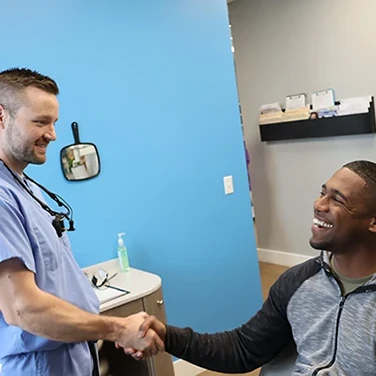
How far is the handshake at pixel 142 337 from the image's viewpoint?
5.09 ft

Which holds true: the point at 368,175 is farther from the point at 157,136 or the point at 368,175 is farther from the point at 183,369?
the point at 183,369

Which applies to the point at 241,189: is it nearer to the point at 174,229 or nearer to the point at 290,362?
the point at 174,229

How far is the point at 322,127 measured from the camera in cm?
392

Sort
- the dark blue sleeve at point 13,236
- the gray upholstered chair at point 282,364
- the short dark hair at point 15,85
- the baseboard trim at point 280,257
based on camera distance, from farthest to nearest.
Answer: the baseboard trim at point 280,257
the gray upholstered chair at point 282,364
the short dark hair at point 15,85
the dark blue sleeve at point 13,236

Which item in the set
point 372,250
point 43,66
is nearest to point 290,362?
point 372,250

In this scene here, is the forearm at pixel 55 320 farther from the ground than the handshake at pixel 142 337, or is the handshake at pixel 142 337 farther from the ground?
the forearm at pixel 55 320

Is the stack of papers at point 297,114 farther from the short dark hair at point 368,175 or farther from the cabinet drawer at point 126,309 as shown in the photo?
the short dark hair at point 368,175

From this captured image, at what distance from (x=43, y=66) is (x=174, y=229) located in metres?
1.09

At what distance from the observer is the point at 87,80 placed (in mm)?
2400

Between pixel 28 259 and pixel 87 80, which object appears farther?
pixel 87 80

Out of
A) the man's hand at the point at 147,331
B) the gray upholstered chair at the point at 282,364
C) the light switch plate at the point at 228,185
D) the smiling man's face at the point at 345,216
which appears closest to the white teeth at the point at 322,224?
the smiling man's face at the point at 345,216

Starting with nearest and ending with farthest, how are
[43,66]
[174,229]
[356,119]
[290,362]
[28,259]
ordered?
[28,259] < [290,362] < [43,66] < [174,229] < [356,119]

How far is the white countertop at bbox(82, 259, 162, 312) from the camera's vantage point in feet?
6.72

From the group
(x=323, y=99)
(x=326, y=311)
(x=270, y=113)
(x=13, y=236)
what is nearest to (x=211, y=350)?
(x=326, y=311)
